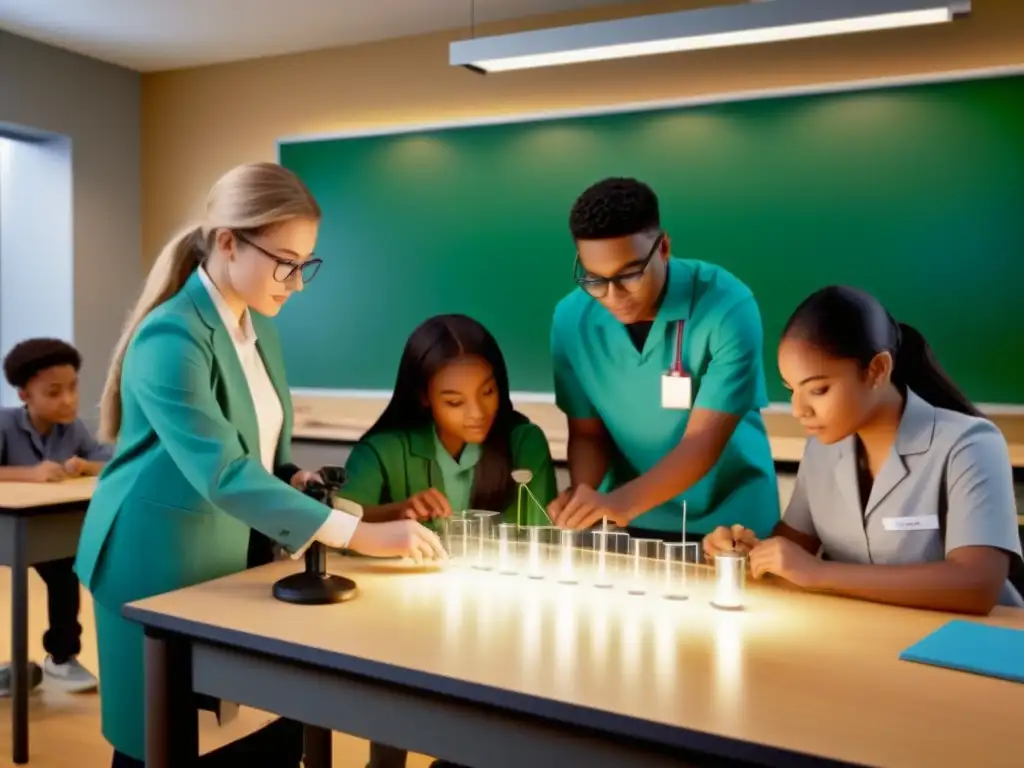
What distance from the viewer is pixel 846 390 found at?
5.34ft

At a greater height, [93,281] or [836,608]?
[93,281]

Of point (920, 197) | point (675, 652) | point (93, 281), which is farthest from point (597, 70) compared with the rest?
point (675, 652)

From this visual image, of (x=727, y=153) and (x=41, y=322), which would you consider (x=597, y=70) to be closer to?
(x=727, y=153)

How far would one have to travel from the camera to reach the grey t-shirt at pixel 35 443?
3.29 m

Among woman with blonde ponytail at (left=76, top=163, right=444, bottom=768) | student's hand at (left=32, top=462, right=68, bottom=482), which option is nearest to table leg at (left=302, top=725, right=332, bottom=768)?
woman with blonde ponytail at (left=76, top=163, right=444, bottom=768)

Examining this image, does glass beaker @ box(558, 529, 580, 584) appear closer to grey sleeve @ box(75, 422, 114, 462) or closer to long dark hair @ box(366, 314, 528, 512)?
long dark hair @ box(366, 314, 528, 512)

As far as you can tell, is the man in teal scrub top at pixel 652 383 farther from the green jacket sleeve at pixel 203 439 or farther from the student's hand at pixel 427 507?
the green jacket sleeve at pixel 203 439

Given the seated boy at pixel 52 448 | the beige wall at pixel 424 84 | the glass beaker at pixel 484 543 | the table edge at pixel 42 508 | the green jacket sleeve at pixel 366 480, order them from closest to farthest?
the glass beaker at pixel 484 543, the green jacket sleeve at pixel 366 480, the table edge at pixel 42 508, the seated boy at pixel 52 448, the beige wall at pixel 424 84

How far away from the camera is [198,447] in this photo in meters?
1.59

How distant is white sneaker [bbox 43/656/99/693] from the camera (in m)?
3.19

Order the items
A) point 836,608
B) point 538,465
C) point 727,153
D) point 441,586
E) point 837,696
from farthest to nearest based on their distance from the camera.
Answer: point 727,153 → point 538,465 → point 441,586 → point 836,608 → point 837,696

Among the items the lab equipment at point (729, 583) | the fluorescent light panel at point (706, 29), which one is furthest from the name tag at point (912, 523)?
the fluorescent light panel at point (706, 29)

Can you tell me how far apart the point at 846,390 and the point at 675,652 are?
1.84 ft

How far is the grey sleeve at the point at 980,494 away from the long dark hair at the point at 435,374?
90 centimetres
